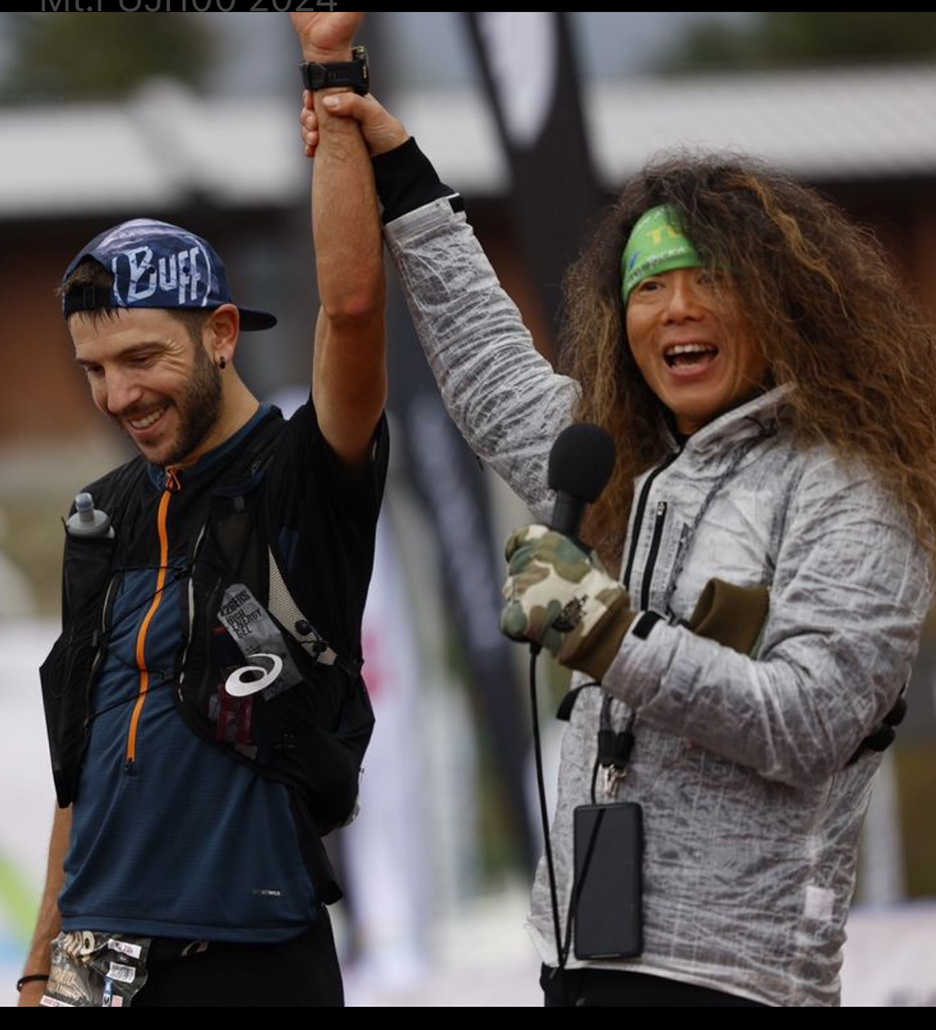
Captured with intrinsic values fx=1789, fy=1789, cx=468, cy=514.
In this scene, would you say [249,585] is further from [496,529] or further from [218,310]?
[496,529]

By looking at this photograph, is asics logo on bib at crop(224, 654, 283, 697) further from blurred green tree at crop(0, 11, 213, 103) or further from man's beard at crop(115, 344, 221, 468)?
blurred green tree at crop(0, 11, 213, 103)

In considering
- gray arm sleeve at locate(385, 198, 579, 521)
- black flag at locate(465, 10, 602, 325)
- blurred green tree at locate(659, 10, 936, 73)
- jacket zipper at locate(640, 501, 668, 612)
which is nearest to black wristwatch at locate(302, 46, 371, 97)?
gray arm sleeve at locate(385, 198, 579, 521)

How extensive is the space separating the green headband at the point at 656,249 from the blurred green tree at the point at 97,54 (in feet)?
8.25

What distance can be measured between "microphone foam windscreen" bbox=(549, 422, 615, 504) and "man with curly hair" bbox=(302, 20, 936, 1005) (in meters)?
0.06

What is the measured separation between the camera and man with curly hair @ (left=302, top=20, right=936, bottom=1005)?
1744 mm

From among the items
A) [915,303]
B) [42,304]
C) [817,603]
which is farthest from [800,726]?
[42,304]

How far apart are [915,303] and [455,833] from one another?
261 centimetres

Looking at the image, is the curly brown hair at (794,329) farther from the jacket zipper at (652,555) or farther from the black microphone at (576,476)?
the black microphone at (576,476)

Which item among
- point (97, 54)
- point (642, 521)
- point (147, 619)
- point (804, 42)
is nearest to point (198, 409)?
point (147, 619)

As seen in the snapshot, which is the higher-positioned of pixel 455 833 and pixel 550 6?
pixel 550 6

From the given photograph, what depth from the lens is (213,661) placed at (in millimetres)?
2090

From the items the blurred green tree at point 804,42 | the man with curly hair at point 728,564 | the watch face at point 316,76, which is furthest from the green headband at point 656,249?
the blurred green tree at point 804,42

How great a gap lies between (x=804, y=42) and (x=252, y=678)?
2.73m

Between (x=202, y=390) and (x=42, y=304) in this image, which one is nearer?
(x=202, y=390)
